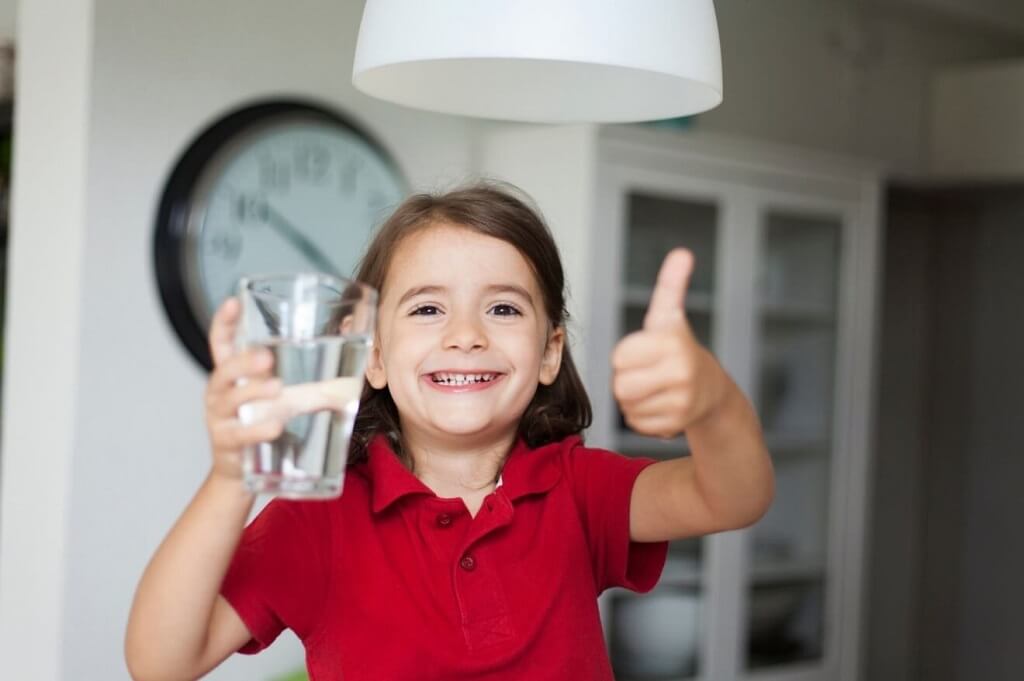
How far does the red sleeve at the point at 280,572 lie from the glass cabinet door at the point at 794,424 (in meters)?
2.09

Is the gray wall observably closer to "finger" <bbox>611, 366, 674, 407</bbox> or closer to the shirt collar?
the shirt collar

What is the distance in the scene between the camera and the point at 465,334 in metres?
1.20

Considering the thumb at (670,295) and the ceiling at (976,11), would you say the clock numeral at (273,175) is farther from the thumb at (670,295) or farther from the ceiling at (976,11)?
the ceiling at (976,11)

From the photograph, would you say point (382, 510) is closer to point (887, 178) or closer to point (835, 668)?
point (835, 668)

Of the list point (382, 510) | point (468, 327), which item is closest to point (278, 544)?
point (382, 510)

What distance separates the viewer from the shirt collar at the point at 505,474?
124 centimetres

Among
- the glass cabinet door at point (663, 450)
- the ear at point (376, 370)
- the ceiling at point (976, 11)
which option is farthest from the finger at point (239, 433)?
the ceiling at point (976, 11)

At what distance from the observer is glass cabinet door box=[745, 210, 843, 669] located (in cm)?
317

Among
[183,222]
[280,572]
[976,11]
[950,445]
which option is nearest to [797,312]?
[950,445]

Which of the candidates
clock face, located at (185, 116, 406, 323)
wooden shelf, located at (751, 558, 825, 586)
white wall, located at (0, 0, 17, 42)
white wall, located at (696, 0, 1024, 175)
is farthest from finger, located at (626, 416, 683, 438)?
white wall, located at (696, 0, 1024, 175)

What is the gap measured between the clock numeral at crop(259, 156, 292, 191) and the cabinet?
19.3 inches

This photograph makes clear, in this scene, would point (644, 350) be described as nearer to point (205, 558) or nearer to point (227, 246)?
point (205, 558)

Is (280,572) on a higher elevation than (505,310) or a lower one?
lower

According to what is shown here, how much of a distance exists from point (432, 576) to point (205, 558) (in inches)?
11.0
